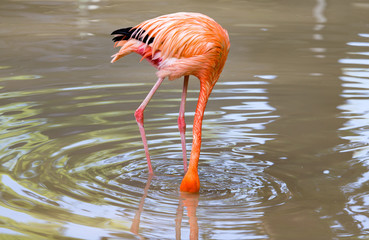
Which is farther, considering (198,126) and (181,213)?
(198,126)

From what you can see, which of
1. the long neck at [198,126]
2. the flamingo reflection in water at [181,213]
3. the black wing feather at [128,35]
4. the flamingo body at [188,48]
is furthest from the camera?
the black wing feather at [128,35]

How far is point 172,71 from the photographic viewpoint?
4051 mm

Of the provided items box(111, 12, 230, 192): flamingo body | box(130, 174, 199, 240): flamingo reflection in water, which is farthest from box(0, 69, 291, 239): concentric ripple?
box(111, 12, 230, 192): flamingo body

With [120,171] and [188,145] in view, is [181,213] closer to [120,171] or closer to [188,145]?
[120,171]

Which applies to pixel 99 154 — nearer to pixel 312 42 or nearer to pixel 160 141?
pixel 160 141

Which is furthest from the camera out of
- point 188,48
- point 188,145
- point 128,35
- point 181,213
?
point 188,145

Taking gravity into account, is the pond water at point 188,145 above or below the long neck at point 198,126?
below

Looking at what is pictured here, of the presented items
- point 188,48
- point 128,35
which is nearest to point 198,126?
point 188,48

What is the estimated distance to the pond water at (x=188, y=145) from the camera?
11.5 feet

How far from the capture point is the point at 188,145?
4.92 m

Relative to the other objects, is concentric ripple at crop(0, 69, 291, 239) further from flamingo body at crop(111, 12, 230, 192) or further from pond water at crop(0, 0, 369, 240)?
flamingo body at crop(111, 12, 230, 192)

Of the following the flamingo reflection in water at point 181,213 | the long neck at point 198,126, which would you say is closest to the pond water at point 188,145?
the flamingo reflection in water at point 181,213

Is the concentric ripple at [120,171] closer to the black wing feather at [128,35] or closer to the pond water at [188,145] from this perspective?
the pond water at [188,145]

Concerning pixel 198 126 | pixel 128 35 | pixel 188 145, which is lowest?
pixel 188 145
